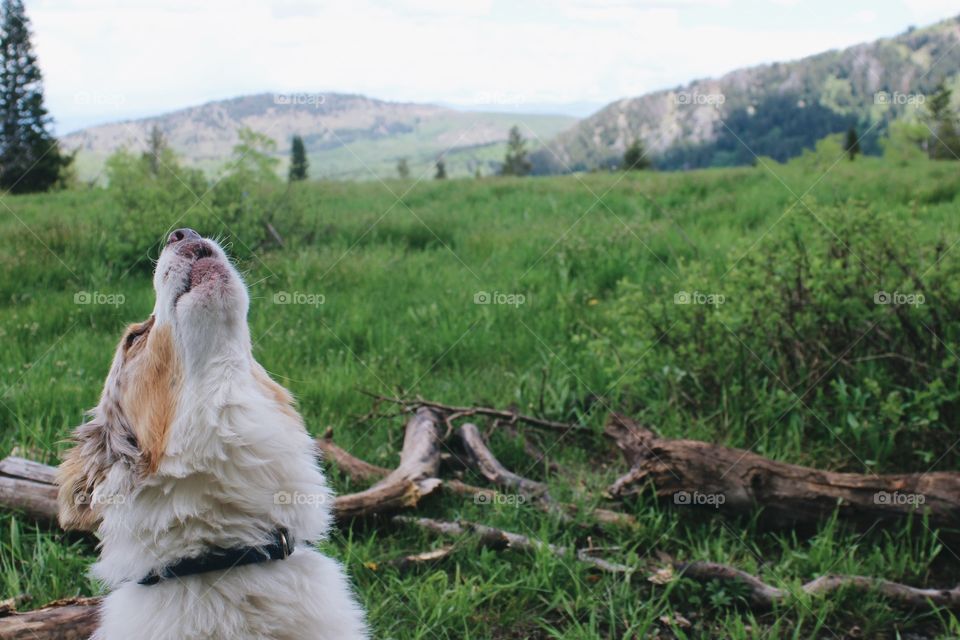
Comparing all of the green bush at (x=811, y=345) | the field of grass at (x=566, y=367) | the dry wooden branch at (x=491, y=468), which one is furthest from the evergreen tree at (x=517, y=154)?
the dry wooden branch at (x=491, y=468)

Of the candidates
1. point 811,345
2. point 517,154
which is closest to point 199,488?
point 811,345

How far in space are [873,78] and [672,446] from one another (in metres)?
49.5

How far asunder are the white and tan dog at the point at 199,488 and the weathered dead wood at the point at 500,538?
1.25m

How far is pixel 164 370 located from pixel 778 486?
2938mm

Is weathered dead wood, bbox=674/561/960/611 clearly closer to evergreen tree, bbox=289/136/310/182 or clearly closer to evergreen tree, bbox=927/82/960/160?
evergreen tree, bbox=289/136/310/182

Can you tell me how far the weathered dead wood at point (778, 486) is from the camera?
155 inches

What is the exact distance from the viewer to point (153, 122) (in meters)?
10.5

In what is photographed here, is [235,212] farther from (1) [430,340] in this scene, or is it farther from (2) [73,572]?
(2) [73,572]

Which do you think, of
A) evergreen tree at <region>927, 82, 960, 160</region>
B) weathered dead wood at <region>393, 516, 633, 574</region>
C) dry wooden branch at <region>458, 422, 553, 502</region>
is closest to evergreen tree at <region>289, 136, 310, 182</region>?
dry wooden branch at <region>458, 422, 553, 502</region>

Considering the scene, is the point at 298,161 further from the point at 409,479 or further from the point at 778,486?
the point at 778,486

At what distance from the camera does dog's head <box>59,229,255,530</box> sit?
8.21 ft

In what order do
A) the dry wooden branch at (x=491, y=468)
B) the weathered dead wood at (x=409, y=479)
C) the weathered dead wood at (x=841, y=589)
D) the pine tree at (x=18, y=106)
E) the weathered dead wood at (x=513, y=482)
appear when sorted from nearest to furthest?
the weathered dead wood at (x=841, y=589), the weathered dead wood at (x=409, y=479), the weathered dead wood at (x=513, y=482), the dry wooden branch at (x=491, y=468), the pine tree at (x=18, y=106)

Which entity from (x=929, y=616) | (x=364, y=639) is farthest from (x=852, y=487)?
(x=364, y=639)

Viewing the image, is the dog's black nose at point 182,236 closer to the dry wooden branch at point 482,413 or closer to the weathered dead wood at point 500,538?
the weathered dead wood at point 500,538
